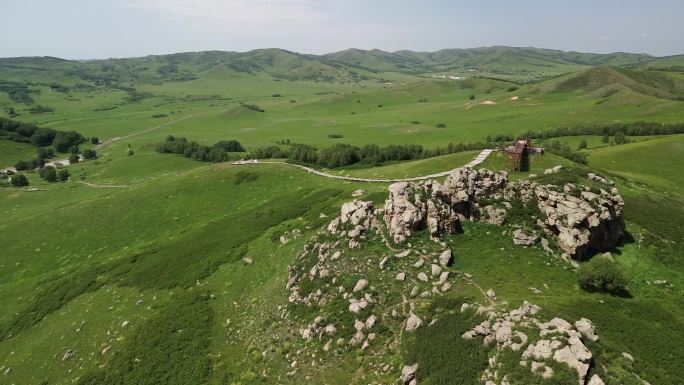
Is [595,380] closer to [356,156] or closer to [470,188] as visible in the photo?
[470,188]

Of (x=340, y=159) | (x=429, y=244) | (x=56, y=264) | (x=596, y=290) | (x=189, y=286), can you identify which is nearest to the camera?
(x=596, y=290)

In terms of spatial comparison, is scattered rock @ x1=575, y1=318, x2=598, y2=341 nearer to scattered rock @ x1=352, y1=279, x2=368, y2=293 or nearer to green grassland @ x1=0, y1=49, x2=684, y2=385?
green grassland @ x1=0, y1=49, x2=684, y2=385

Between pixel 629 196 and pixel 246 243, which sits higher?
pixel 629 196

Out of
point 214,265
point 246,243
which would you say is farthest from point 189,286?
point 246,243

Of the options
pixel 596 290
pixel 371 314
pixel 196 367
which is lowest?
pixel 196 367

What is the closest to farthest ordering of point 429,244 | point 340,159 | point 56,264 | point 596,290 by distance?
point 596,290
point 429,244
point 56,264
point 340,159

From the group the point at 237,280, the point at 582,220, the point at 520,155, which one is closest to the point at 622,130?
the point at 520,155

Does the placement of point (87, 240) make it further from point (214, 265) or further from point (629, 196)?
point (629, 196)

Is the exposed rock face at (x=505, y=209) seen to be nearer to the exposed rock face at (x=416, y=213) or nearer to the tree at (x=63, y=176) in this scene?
the exposed rock face at (x=416, y=213)
